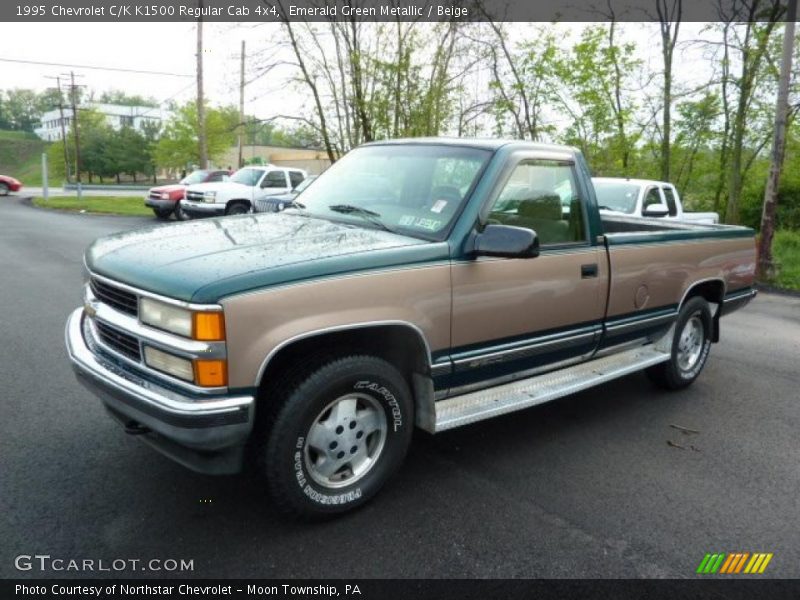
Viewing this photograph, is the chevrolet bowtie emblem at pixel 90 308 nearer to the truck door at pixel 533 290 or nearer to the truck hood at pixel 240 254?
the truck hood at pixel 240 254

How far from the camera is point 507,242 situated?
328 centimetres

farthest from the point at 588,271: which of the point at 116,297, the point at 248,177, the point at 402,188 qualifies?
the point at 248,177

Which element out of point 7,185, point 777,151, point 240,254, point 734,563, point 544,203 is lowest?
point 734,563

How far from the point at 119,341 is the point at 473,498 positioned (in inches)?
78.9

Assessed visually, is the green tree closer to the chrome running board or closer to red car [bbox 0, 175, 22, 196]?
red car [bbox 0, 175, 22, 196]

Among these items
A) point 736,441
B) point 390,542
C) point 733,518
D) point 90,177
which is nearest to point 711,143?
point 736,441

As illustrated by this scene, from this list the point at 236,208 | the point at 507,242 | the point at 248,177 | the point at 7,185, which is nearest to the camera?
the point at 507,242

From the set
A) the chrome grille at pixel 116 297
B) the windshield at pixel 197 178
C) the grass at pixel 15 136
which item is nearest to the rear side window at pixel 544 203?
the chrome grille at pixel 116 297

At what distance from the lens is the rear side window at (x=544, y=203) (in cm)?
384

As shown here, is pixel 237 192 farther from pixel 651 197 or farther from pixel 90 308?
pixel 90 308

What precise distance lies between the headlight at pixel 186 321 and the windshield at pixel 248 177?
15.7 metres

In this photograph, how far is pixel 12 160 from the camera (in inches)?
3506

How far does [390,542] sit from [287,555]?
48 cm

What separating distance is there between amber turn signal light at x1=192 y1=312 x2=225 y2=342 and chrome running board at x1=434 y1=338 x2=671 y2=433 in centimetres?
133
